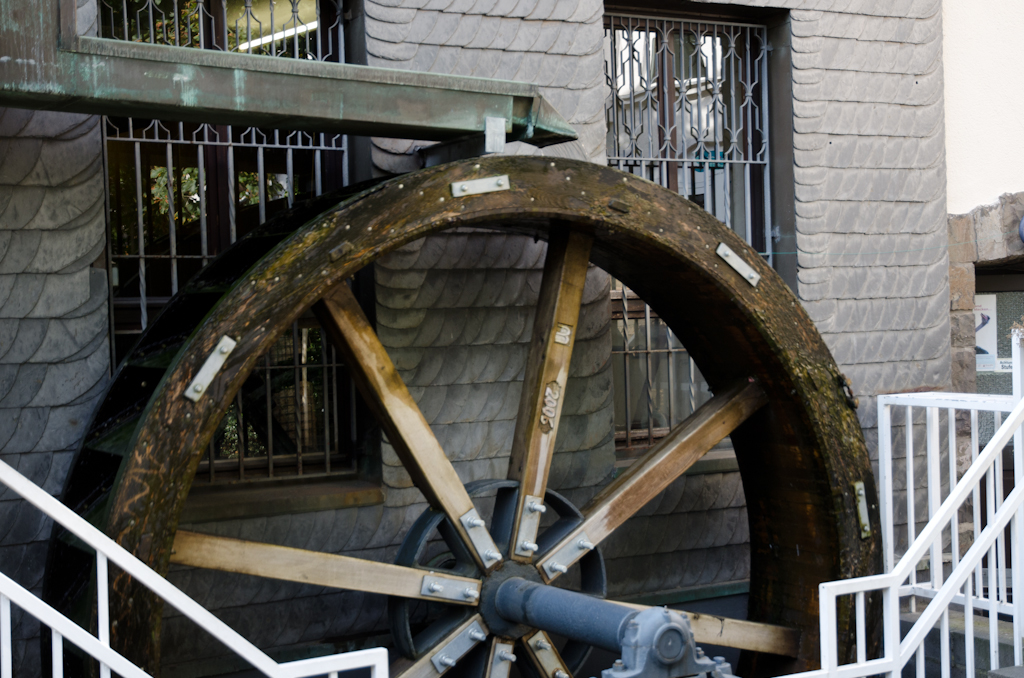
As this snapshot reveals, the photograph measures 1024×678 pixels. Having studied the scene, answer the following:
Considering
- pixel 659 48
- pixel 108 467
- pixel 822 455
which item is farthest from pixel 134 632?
pixel 659 48

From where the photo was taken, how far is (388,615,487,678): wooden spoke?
3.36m

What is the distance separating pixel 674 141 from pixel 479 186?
2.05m

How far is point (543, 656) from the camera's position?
11.8 ft

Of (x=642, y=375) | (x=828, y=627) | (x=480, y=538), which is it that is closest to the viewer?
(x=828, y=627)

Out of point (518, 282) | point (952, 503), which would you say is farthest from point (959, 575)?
point (518, 282)

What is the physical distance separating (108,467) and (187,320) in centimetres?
55

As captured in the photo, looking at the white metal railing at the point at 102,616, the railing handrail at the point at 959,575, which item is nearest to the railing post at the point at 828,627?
the railing handrail at the point at 959,575

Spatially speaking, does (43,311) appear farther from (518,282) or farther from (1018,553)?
(1018,553)

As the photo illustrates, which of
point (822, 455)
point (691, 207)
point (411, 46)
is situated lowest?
point (822, 455)

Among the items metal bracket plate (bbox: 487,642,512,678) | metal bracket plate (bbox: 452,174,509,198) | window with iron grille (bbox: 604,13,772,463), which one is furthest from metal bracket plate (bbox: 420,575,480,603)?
window with iron grille (bbox: 604,13,772,463)

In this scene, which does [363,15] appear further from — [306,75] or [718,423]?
[718,423]

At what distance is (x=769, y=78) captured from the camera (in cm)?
518

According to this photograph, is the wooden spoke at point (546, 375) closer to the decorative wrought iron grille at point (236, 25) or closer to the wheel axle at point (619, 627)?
the wheel axle at point (619, 627)

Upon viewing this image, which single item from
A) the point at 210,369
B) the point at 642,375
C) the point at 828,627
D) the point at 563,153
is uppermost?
the point at 563,153
